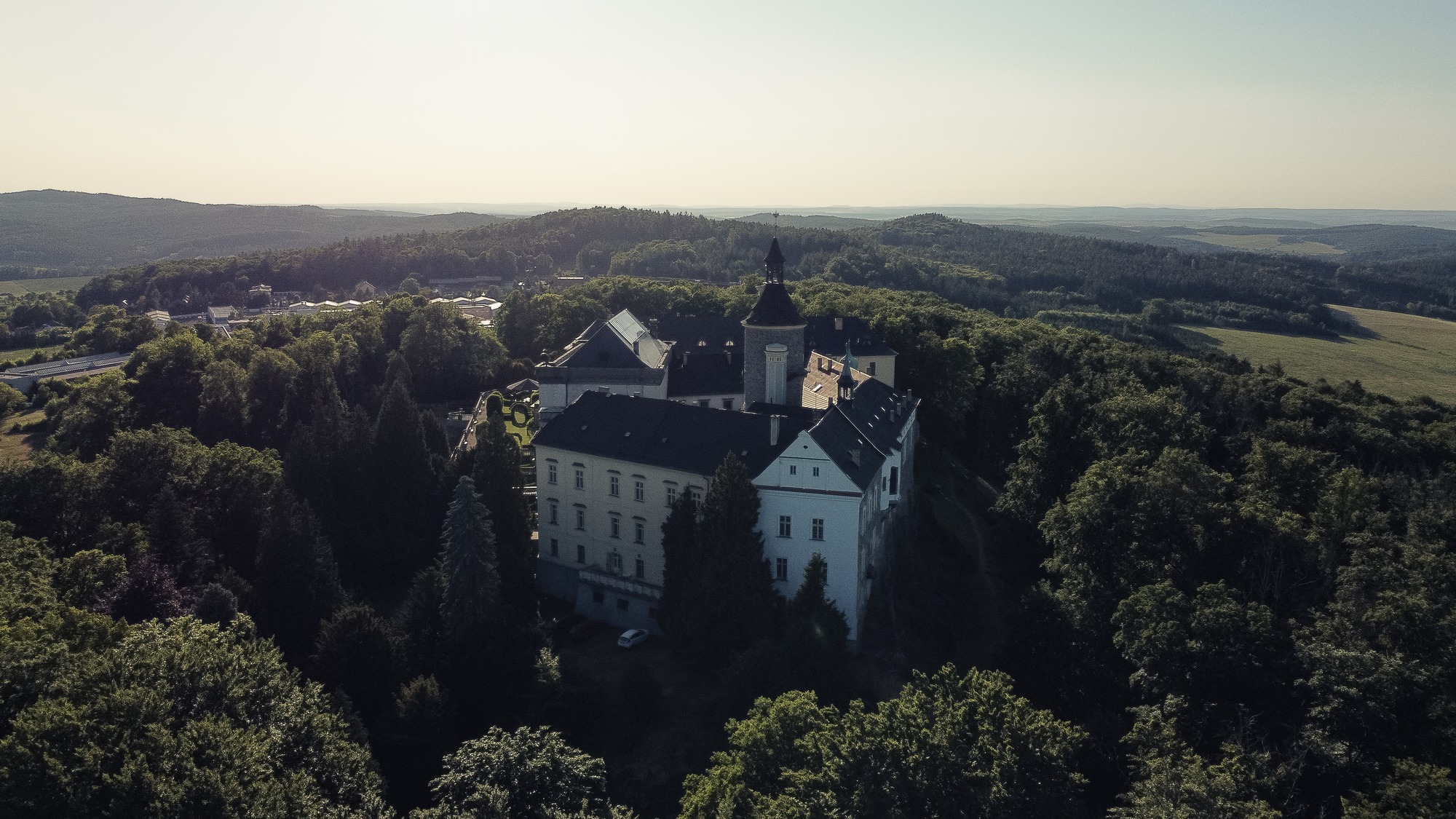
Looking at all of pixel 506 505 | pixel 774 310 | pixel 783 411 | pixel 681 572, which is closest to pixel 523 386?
pixel 774 310

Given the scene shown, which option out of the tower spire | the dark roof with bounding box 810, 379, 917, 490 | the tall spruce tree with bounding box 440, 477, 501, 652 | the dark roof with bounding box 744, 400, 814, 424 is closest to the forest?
the tall spruce tree with bounding box 440, 477, 501, 652

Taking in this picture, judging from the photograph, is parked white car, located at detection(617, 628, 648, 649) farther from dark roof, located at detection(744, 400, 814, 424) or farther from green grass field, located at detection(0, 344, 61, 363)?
green grass field, located at detection(0, 344, 61, 363)

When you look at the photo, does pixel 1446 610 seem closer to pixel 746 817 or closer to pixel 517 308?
pixel 746 817

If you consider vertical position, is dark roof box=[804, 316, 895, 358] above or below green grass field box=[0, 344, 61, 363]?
above

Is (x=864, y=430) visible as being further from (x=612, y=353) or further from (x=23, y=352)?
(x=23, y=352)

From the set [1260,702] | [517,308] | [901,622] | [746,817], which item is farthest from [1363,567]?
[517,308]
